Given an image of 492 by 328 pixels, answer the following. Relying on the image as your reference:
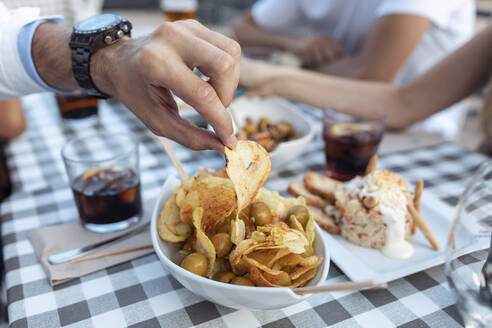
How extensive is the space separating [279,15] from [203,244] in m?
2.15

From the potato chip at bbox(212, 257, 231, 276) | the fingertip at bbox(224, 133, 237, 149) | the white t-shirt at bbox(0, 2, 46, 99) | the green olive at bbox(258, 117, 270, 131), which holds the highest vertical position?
the white t-shirt at bbox(0, 2, 46, 99)

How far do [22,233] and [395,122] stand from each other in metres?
1.21

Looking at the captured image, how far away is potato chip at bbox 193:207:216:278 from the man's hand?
0.39 ft

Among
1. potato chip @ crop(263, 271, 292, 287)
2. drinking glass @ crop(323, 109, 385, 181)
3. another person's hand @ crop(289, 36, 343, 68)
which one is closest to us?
potato chip @ crop(263, 271, 292, 287)

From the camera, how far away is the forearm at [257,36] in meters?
2.39

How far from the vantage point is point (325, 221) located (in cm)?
81

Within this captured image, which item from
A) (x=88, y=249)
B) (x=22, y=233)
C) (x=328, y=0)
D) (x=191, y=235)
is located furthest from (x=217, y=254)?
(x=328, y=0)

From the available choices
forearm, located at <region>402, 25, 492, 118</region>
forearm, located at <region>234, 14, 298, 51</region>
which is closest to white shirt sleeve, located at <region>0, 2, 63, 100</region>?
forearm, located at <region>402, 25, 492, 118</region>

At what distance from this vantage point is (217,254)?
62 cm

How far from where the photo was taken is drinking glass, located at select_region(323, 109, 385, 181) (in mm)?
1043

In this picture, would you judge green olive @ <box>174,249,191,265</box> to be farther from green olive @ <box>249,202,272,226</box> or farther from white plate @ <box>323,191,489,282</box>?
white plate @ <box>323,191,489,282</box>

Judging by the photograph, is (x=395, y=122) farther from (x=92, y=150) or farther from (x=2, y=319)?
(x=2, y=319)

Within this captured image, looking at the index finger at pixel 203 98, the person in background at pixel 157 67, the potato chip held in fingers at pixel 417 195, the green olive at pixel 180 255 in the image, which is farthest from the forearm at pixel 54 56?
the potato chip held in fingers at pixel 417 195

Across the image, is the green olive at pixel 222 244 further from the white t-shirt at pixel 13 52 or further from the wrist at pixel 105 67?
the white t-shirt at pixel 13 52
